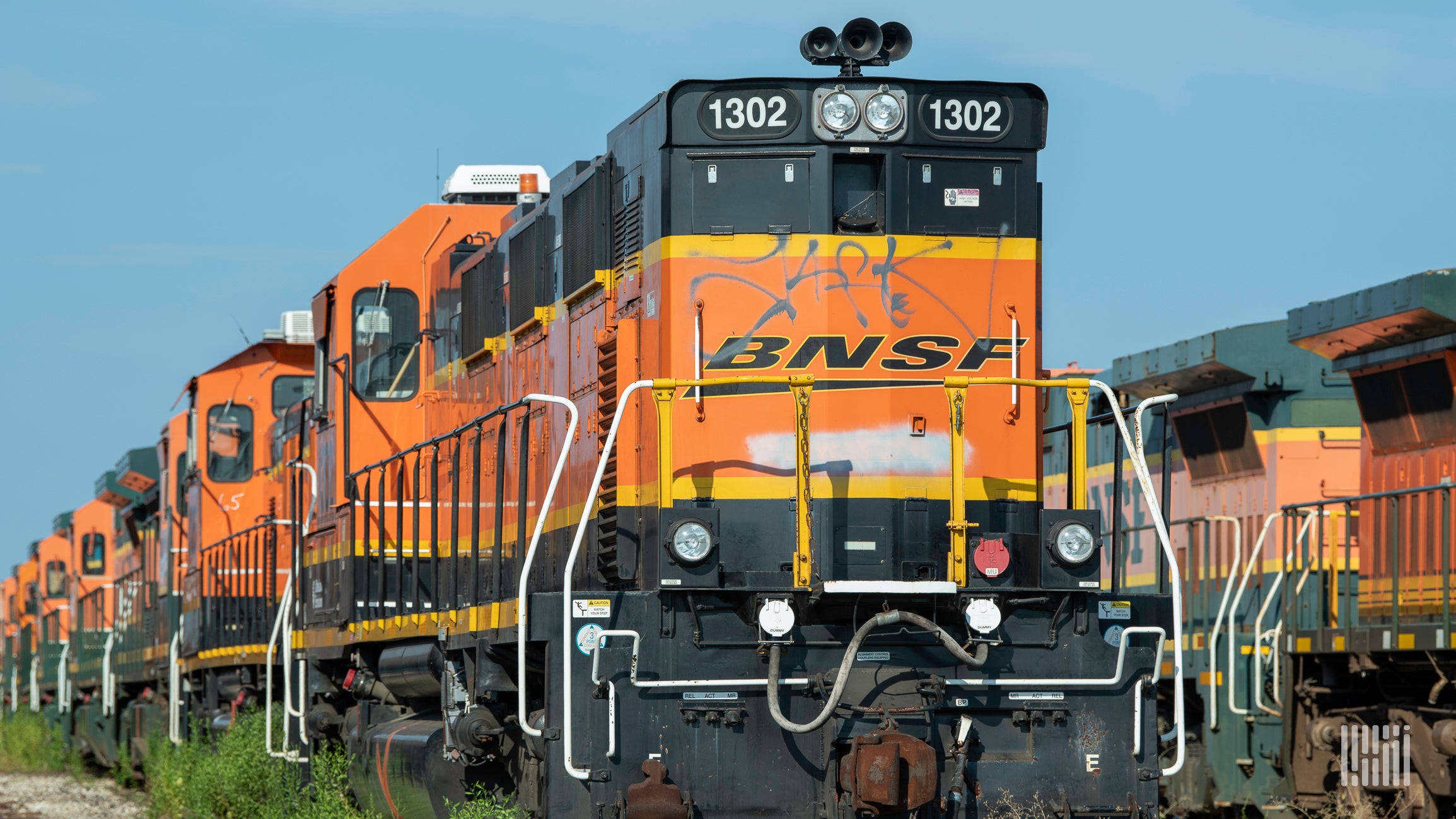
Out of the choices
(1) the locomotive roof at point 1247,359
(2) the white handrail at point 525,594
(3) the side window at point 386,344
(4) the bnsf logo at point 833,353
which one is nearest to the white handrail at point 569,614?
(2) the white handrail at point 525,594

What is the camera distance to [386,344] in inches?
484

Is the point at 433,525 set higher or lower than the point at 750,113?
lower

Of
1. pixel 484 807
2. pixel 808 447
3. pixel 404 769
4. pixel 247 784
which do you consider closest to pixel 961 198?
pixel 808 447

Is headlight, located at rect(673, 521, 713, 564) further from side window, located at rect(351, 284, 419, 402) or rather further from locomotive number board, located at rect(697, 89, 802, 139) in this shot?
side window, located at rect(351, 284, 419, 402)

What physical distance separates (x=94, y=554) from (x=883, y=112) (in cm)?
2880

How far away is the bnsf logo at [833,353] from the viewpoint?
788 centimetres

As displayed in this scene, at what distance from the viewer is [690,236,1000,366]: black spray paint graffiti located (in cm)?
788

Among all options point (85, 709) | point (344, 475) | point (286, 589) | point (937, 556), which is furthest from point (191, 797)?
point (85, 709)

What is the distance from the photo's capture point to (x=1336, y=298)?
41.5 ft

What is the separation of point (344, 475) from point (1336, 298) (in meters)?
6.74

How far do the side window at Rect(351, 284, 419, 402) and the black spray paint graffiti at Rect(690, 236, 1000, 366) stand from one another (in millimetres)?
4781

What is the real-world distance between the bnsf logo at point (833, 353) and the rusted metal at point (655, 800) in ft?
5.76

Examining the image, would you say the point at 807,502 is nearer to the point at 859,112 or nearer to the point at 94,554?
the point at 859,112

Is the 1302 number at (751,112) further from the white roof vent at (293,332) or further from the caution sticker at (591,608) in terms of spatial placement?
the white roof vent at (293,332)
